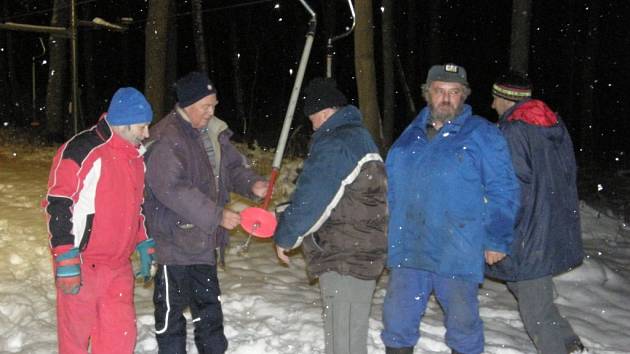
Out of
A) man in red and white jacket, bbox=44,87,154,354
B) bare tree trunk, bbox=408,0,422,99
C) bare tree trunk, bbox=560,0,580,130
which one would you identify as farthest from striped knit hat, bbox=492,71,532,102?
bare tree trunk, bbox=560,0,580,130

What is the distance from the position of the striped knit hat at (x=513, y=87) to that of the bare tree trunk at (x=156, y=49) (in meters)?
8.01

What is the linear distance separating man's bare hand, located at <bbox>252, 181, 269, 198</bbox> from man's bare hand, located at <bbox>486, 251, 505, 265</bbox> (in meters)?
1.60

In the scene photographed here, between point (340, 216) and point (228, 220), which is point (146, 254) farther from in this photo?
point (340, 216)

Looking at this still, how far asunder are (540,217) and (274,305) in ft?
8.70

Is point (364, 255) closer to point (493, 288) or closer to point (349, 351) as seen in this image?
point (349, 351)

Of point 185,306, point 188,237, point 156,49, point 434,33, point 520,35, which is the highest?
point 434,33

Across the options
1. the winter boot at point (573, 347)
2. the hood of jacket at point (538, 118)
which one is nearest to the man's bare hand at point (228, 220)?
the hood of jacket at point (538, 118)

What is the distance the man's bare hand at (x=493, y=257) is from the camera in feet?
13.2

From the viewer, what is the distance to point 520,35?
10.6 m

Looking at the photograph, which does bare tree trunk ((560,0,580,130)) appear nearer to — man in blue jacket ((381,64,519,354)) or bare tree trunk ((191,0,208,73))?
bare tree trunk ((191,0,208,73))

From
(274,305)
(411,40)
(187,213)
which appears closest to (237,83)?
(411,40)

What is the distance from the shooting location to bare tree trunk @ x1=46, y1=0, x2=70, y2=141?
1930cm

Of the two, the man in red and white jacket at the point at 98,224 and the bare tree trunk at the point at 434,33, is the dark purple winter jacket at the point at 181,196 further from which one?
the bare tree trunk at the point at 434,33

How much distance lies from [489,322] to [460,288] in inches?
79.6
